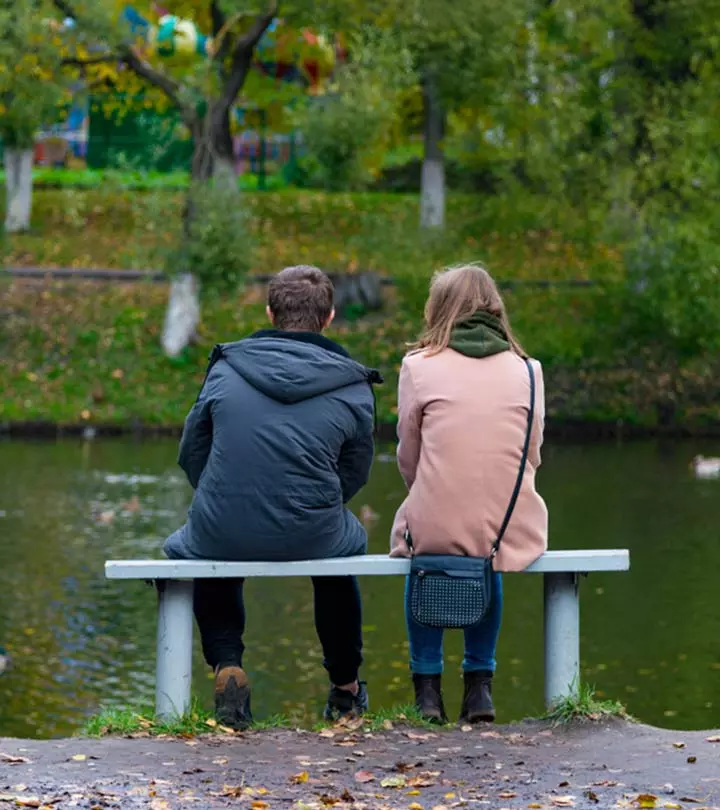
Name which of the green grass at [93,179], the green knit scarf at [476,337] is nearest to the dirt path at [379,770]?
the green knit scarf at [476,337]

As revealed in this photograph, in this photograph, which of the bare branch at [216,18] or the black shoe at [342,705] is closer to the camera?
the black shoe at [342,705]

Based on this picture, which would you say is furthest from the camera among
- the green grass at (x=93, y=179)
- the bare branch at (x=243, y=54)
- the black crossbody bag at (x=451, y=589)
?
the green grass at (x=93, y=179)

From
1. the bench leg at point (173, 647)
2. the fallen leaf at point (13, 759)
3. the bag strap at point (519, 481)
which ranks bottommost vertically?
the fallen leaf at point (13, 759)

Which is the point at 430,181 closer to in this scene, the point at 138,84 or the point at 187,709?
the point at 138,84

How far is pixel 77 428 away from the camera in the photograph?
2659cm

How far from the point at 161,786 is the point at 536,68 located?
81.2 feet

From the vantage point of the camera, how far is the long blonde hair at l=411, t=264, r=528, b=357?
21.6ft

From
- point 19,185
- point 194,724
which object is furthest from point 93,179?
point 194,724

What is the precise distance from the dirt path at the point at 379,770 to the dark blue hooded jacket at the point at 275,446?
68cm

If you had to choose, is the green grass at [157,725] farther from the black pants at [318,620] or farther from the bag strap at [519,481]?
the bag strap at [519,481]

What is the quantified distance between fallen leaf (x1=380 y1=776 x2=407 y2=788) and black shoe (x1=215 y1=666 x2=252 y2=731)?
905 millimetres

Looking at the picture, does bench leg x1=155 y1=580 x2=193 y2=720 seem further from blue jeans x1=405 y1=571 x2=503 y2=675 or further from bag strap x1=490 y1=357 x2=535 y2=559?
bag strap x1=490 y1=357 x2=535 y2=559

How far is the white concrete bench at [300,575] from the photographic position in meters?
6.45

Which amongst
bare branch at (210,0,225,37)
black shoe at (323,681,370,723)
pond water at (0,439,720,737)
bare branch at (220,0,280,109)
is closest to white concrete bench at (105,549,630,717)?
black shoe at (323,681,370,723)
